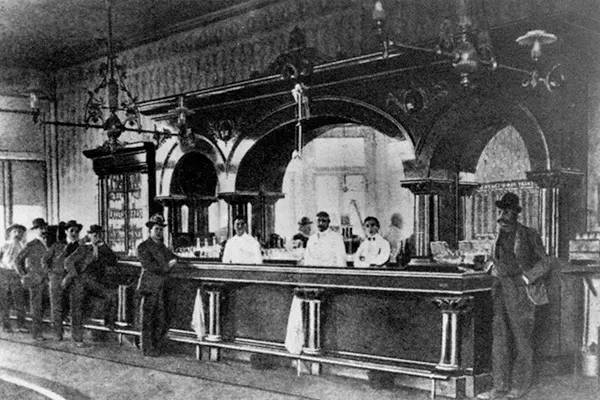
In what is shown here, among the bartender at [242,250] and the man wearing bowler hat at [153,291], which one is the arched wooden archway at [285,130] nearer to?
the bartender at [242,250]

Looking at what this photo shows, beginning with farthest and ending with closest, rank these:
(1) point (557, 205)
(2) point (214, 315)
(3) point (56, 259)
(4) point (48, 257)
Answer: (4) point (48, 257), (3) point (56, 259), (2) point (214, 315), (1) point (557, 205)

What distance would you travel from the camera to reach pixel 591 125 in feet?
24.2

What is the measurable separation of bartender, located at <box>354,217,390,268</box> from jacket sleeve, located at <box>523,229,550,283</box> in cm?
263

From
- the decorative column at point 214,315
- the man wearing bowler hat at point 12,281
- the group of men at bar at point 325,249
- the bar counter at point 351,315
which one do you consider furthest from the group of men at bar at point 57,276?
the decorative column at point 214,315

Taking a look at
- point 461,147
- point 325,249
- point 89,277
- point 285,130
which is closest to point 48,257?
point 89,277

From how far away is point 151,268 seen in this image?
8.34m

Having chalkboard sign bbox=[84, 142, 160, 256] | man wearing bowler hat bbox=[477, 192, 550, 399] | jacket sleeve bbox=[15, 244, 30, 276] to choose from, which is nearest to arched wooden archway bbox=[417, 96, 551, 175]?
man wearing bowler hat bbox=[477, 192, 550, 399]

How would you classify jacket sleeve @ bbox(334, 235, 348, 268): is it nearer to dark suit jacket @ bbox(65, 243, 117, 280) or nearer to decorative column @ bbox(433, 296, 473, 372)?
decorative column @ bbox(433, 296, 473, 372)

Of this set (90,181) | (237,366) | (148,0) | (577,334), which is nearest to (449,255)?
(577,334)

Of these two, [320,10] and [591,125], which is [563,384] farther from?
[320,10]

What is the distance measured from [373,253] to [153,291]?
257 cm

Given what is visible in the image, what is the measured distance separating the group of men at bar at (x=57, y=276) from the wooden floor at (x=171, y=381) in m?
0.90

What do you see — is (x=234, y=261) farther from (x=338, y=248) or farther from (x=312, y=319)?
(x=312, y=319)

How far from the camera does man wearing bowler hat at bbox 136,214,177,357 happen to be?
329 inches
